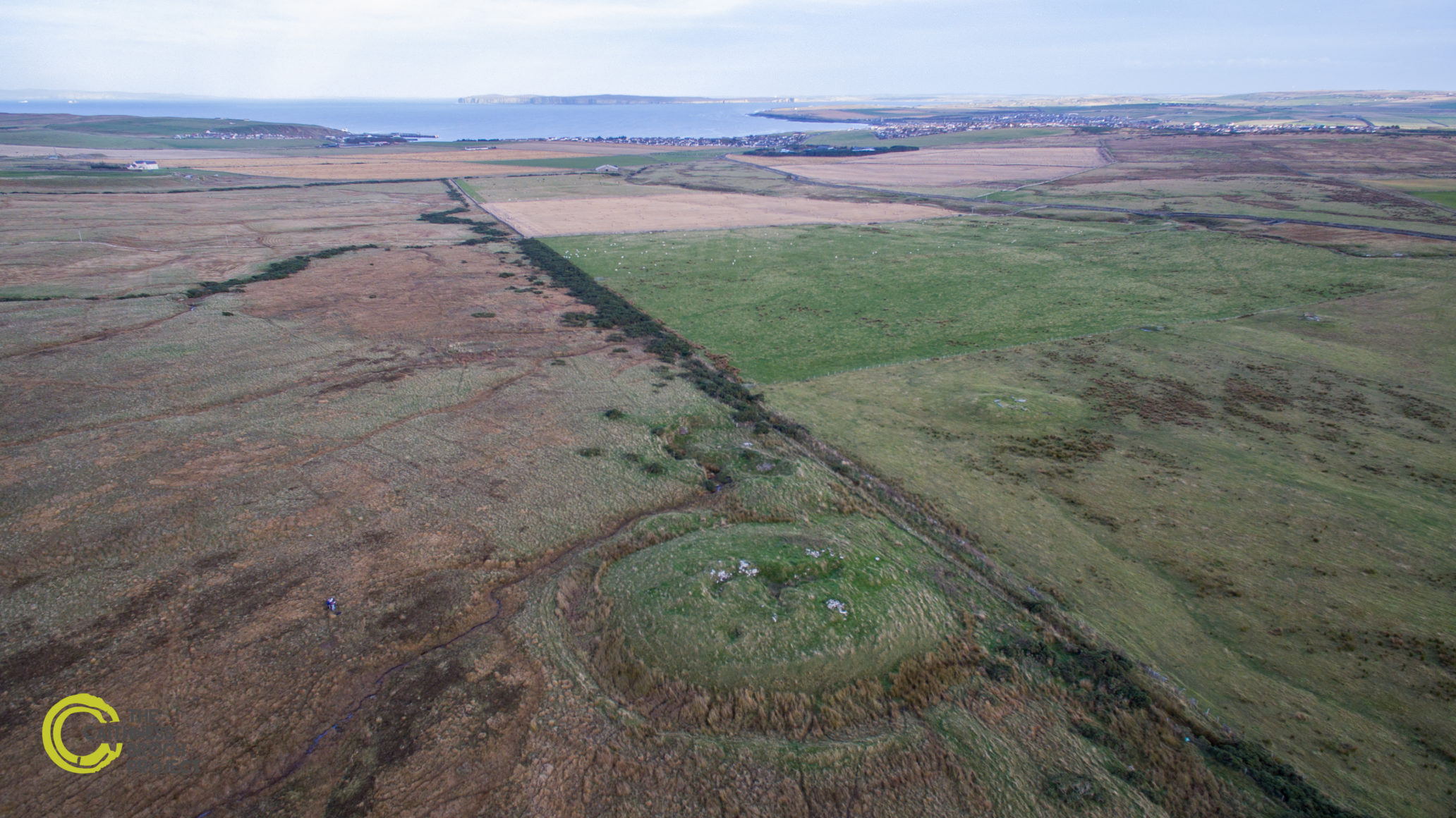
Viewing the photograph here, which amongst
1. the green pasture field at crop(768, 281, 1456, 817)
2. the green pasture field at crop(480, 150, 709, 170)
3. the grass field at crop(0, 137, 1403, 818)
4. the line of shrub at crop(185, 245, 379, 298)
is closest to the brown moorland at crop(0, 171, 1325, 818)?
the grass field at crop(0, 137, 1403, 818)

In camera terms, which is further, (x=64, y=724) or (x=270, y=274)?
(x=270, y=274)

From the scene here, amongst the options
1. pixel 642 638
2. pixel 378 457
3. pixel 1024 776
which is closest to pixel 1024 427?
pixel 1024 776

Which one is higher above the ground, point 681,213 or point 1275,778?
point 681,213

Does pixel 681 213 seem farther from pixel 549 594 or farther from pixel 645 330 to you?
pixel 549 594

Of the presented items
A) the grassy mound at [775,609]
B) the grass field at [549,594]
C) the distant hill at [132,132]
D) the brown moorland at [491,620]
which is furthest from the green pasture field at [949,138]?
the distant hill at [132,132]

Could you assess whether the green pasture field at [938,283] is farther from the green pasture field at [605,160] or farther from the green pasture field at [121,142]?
the green pasture field at [121,142]

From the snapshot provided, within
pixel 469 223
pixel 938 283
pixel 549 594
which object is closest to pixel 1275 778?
pixel 549 594
